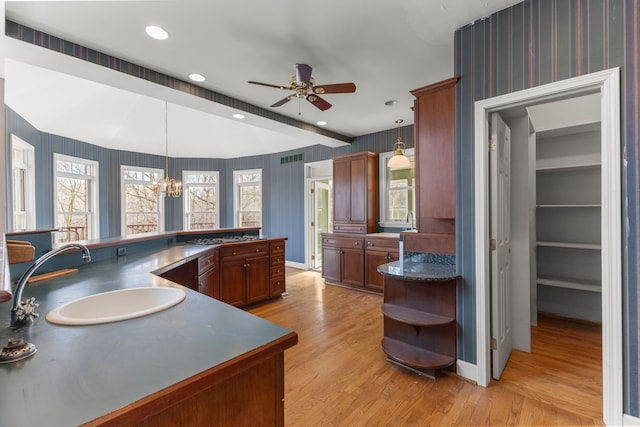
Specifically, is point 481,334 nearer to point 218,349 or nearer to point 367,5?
point 218,349

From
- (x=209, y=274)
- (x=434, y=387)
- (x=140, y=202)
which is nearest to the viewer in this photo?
(x=434, y=387)

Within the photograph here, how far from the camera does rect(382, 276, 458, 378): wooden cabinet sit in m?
2.24

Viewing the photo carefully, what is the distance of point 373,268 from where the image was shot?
4.60 meters

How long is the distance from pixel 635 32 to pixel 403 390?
259cm

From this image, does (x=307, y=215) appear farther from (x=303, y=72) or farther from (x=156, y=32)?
(x=156, y=32)

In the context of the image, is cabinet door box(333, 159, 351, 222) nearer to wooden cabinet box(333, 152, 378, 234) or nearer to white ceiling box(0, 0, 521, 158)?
wooden cabinet box(333, 152, 378, 234)

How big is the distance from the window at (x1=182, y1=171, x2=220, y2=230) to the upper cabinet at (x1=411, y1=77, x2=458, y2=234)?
19.7ft

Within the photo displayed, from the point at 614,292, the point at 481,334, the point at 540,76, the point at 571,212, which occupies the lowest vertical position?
the point at 481,334

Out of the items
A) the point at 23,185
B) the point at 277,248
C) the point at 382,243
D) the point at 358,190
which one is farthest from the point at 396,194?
the point at 23,185

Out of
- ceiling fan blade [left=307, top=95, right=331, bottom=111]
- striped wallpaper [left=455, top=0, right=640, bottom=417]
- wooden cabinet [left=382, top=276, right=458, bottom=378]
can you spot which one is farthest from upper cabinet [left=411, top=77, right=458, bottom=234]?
ceiling fan blade [left=307, top=95, right=331, bottom=111]

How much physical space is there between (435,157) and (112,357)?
2.37 meters

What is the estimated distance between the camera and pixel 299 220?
21.3 feet

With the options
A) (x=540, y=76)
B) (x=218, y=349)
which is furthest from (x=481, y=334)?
(x=218, y=349)

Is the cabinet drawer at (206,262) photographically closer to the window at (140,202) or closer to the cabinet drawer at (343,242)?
the cabinet drawer at (343,242)
